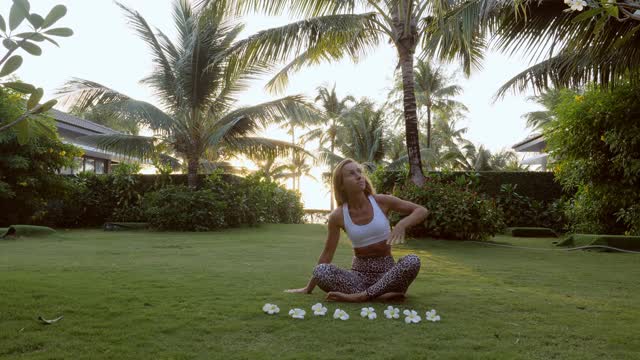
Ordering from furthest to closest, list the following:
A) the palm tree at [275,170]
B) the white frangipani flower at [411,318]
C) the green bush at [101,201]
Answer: the palm tree at [275,170] → the green bush at [101,201] → the white frangipani flower at [411,318]

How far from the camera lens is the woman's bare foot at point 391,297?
4.32 meters

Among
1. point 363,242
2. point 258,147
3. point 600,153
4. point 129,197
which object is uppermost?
point 258,147

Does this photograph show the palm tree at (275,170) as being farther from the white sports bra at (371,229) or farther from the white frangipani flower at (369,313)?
the white frangipani flower at (369,313)

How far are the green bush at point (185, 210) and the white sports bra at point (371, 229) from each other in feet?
37.7

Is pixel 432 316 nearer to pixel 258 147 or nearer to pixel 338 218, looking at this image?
pixel 338 218

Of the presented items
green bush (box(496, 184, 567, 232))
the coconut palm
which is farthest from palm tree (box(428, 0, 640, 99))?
the coconut palm

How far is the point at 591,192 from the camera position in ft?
39.1

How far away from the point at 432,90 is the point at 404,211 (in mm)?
34890

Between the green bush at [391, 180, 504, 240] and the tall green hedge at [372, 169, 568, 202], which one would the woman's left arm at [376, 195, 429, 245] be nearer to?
the green bush at [391, 180, 504, 240]

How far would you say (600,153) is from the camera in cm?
1164

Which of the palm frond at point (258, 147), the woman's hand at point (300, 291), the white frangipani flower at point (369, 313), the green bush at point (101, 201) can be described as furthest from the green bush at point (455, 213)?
the green bush at point (101, 201)

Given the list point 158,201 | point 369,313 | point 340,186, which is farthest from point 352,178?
point 158,201

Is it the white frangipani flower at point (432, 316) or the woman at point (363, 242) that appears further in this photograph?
the woman at point (363, 242)

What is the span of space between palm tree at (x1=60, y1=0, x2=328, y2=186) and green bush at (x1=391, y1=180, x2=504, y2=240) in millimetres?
6249
